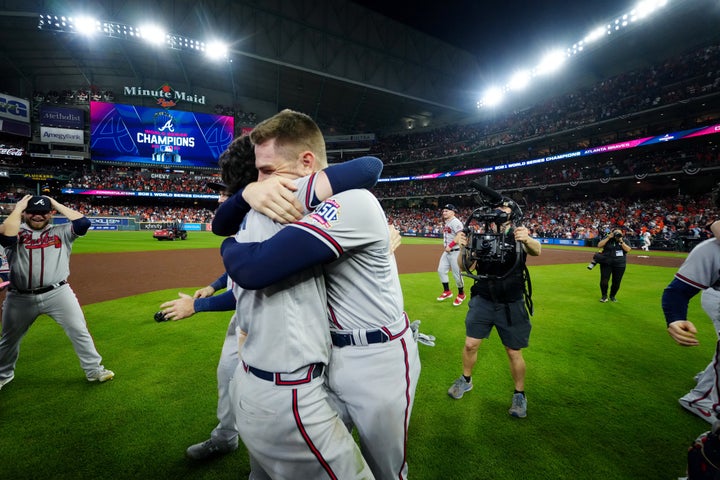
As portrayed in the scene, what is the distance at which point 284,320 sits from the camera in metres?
1.11

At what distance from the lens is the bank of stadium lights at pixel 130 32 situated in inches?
1039

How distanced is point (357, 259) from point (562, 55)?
42179mm

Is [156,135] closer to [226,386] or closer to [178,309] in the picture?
[226,386]

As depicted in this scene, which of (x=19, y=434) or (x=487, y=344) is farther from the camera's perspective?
(x=487, y=344)

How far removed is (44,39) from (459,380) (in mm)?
49520

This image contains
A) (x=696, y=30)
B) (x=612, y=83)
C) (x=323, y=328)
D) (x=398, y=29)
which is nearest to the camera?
(x=323, y=328)

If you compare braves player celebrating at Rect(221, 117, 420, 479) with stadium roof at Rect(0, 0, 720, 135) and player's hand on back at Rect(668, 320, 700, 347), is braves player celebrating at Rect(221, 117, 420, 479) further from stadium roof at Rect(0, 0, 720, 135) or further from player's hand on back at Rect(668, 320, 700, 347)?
stadium roof at Rect(0, 0, 720, 135)

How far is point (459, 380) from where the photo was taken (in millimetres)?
3494

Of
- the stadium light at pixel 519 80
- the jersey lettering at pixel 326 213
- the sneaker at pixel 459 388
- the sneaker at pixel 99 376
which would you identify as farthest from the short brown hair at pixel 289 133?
the stadium light at pixel 519 80

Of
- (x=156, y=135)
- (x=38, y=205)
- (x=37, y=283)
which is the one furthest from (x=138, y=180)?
(x=37, y=283)

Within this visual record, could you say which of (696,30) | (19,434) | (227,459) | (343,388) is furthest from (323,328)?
(696,30)

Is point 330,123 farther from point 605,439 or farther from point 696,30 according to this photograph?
point 605,439

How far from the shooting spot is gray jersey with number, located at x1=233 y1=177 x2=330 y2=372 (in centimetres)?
110

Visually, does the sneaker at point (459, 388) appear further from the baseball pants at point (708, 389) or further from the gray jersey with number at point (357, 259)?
the gray jersey with number at point (357, 259)
